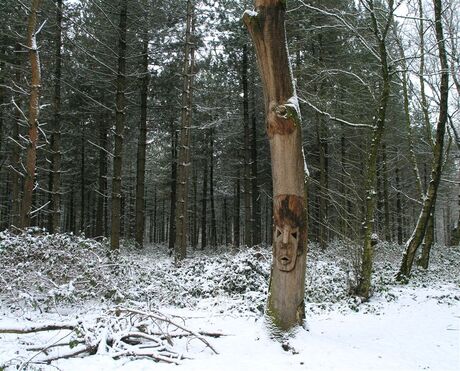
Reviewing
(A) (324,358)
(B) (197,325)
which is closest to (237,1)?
(B) (197,325)

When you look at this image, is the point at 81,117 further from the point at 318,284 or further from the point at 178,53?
the point at 318,284

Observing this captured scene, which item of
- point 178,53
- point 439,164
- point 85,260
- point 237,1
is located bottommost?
point 85,260

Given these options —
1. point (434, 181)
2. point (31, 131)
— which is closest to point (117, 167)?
point (31, 131)

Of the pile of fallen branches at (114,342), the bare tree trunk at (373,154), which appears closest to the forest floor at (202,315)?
the pile of fallen branches at (114,342)

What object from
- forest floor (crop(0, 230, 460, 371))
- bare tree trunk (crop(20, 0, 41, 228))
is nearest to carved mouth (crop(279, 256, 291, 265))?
forest floor (crop(0, 230, 460, 371))

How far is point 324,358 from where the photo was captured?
15.4 ft

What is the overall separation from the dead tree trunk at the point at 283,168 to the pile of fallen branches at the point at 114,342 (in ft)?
4.30

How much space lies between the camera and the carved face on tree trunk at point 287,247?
5.20m

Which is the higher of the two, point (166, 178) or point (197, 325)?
point (166, 178)

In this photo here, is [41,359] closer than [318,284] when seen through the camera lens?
Yes

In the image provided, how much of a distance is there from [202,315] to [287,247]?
338 cm

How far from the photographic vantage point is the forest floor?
4.69m

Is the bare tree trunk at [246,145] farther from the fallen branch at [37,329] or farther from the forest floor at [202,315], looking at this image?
the fallen branch at [37,329]

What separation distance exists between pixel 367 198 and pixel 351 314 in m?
2.56
